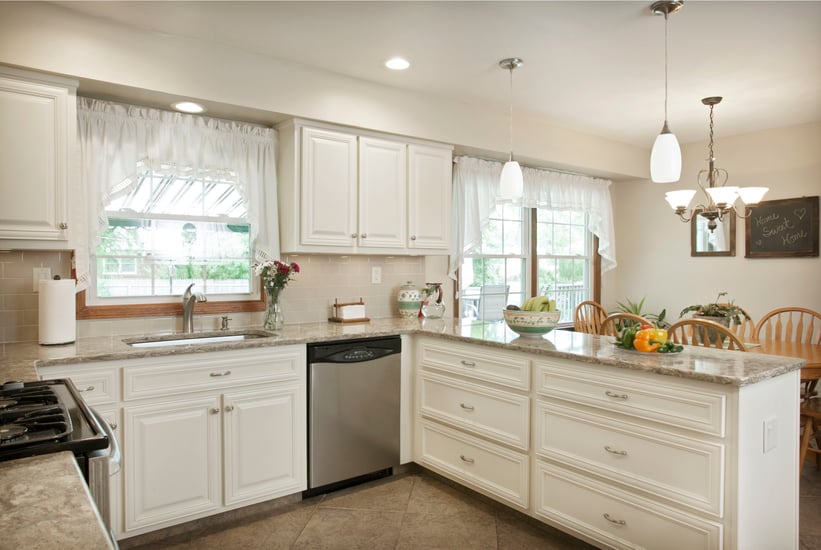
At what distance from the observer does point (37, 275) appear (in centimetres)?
279

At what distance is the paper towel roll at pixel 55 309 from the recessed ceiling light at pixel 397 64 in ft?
6.60

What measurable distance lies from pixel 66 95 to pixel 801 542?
4.01 meters

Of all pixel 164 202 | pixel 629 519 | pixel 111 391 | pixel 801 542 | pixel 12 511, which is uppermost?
pixel 164 202

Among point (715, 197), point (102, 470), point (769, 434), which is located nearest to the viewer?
point (102, 470)

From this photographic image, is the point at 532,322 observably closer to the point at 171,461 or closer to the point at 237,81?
the point at 171,461

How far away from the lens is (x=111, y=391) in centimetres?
243

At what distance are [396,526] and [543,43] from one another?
2.58 metres

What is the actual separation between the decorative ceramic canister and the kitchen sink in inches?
41.7

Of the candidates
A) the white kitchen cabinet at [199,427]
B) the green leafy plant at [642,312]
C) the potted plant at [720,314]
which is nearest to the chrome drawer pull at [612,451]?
the white kitchen cabinet at [199,427]

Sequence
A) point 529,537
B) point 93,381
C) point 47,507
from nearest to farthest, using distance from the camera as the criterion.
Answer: point 47,507, point 93,381, point 529,537

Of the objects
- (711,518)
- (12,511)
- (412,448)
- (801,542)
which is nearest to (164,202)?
(412,448)

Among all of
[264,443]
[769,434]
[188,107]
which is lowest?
[264,443]

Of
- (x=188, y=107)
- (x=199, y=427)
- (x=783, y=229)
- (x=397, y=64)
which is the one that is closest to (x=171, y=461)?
(x=199, y=427)

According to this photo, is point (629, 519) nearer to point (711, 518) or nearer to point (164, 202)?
point (711, 518)
